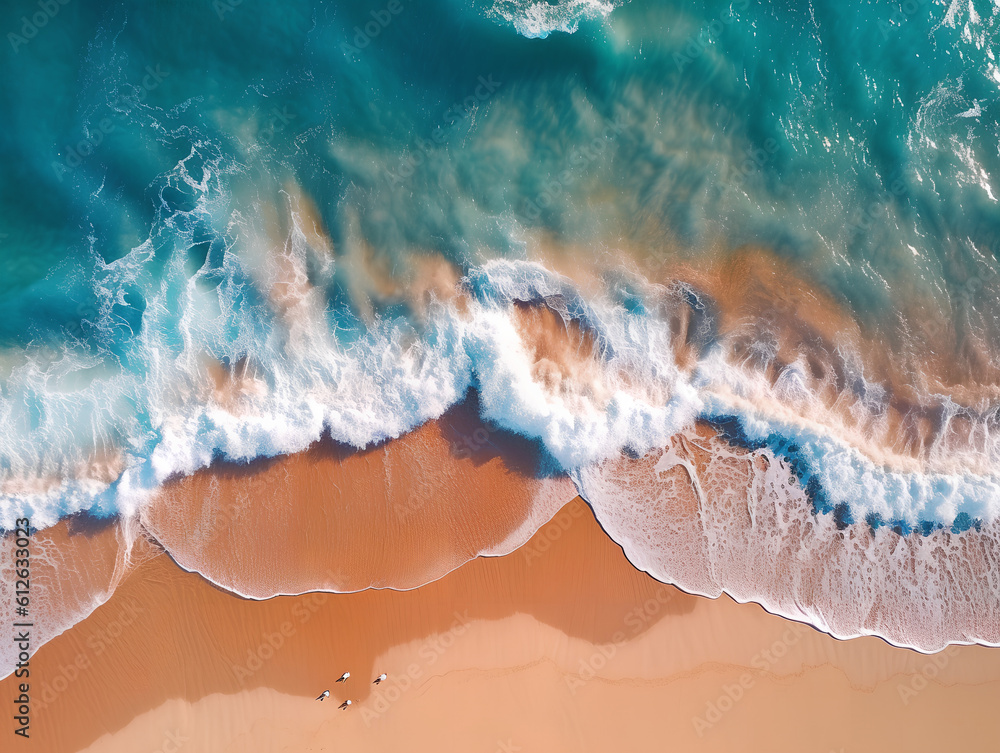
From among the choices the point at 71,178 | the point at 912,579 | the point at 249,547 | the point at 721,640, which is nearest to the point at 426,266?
the point at 249,547

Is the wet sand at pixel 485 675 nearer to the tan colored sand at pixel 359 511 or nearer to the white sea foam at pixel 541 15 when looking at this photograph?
the tan colored sand at pixel 359 511

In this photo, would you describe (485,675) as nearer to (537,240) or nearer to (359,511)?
(359,511)

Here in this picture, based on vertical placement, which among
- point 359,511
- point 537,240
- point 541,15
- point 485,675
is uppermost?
point 541,15

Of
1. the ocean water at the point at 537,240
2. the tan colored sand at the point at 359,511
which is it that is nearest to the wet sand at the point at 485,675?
the tan colored sand at the point at 359,511

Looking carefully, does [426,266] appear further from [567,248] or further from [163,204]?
[163,204]

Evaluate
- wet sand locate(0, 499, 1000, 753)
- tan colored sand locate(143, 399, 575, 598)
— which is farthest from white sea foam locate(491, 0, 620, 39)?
wet sand locate(0, 499, 1000, 753)

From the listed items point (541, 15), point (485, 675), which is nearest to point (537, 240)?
point (541, 15)
